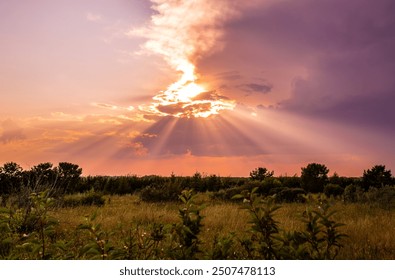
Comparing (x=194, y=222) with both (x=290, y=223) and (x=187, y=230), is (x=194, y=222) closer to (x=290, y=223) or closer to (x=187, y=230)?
(x=187, y=230)

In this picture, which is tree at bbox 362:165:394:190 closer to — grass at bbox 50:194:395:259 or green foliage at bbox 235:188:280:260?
grass at bbox 50:194:395:259

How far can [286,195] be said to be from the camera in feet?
58.4

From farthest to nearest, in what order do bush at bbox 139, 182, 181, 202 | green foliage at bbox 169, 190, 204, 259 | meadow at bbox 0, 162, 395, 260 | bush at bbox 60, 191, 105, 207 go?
1. bush at bbox 139, 182, 181, 202
2. bush at bbox 60, 191, 105, 207
3. green foliage at bbox 169, 190, 204, 259
4. meadow at bbox 0, 162, 395, 260

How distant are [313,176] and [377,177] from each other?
8.96ft

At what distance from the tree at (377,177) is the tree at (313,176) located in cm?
174

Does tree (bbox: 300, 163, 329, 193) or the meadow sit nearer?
the meadow

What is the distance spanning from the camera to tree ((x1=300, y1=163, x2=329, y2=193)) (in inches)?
744

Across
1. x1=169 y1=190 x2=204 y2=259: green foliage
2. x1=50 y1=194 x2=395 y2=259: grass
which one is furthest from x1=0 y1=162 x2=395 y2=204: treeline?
x1=169 y1=190 x2=204 y2=259: green foliage

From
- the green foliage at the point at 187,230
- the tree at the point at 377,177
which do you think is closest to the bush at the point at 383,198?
the tree at the point at 377,177

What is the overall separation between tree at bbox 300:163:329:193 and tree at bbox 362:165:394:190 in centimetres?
174

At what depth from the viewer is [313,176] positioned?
19.0 m

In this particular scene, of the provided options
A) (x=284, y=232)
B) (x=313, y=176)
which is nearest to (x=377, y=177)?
(x=313, y=176)
